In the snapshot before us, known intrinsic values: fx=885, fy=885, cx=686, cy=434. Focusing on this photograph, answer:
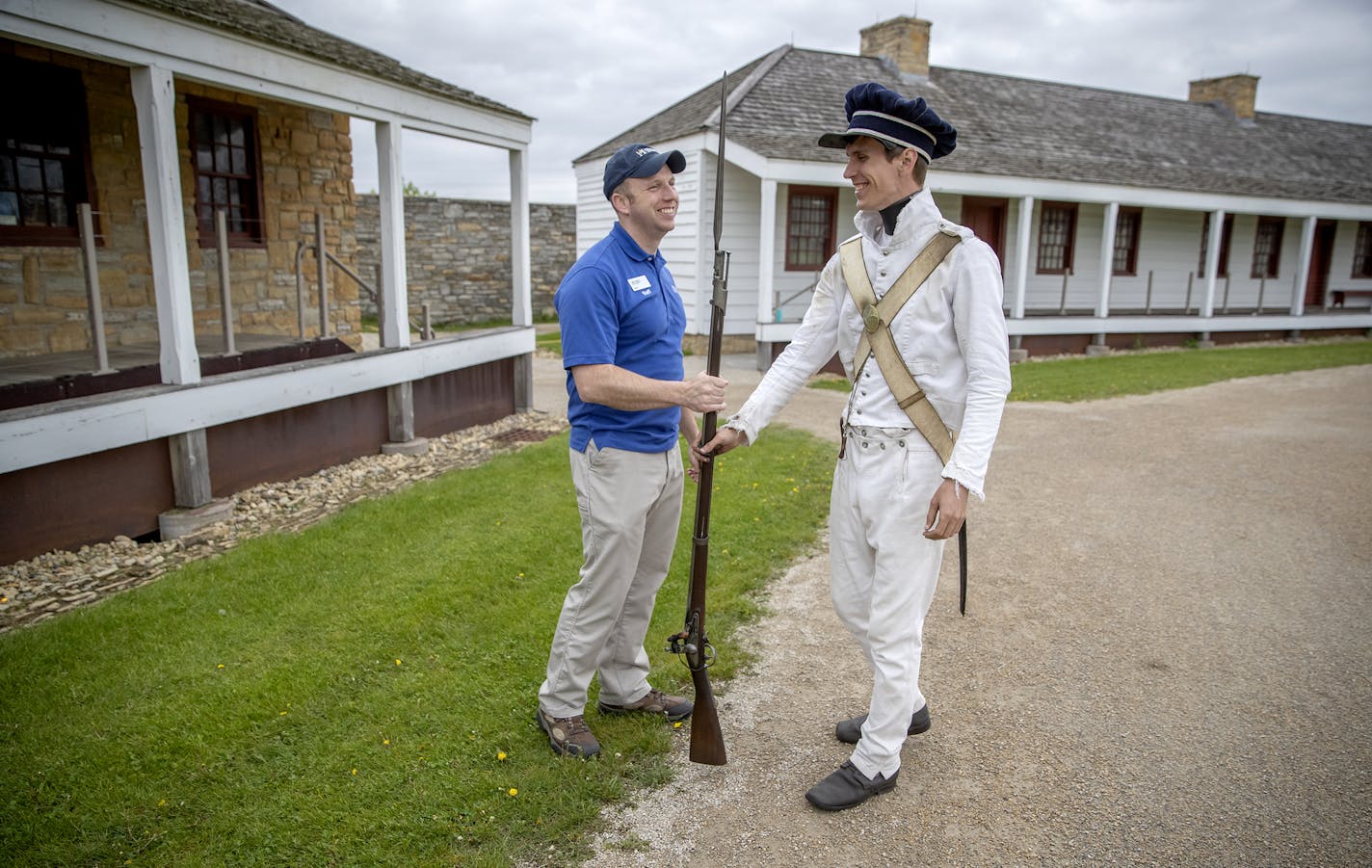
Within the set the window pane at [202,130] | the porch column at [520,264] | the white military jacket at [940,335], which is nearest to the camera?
the white military jacket at [940,335]

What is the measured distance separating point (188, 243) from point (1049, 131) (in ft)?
56.3

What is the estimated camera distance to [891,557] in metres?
2.99

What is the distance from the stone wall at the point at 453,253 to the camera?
18.6m

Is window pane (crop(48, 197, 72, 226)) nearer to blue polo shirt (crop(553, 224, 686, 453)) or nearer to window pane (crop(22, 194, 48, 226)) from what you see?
window pane (crop(22, 194, 48, 226))

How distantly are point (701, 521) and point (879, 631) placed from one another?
0.73 meters

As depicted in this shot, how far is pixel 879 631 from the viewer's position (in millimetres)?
3025

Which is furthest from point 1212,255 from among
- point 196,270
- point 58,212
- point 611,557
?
point 58,212

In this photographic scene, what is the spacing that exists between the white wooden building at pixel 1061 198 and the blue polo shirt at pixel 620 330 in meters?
10.7

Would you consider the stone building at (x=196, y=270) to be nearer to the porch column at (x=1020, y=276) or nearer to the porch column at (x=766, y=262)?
the porch column at (x=766, y=262)

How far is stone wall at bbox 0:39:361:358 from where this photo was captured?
25.4 ft

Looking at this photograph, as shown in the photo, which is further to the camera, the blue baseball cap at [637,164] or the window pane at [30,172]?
Result: the window pane at [30,172]

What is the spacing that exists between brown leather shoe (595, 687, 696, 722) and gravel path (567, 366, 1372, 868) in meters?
0.21

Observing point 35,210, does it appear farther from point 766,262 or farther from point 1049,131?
point 1049,131

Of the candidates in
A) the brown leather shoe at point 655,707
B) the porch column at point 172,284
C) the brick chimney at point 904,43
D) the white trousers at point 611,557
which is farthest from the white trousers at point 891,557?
the brick chimney at point 904,43
